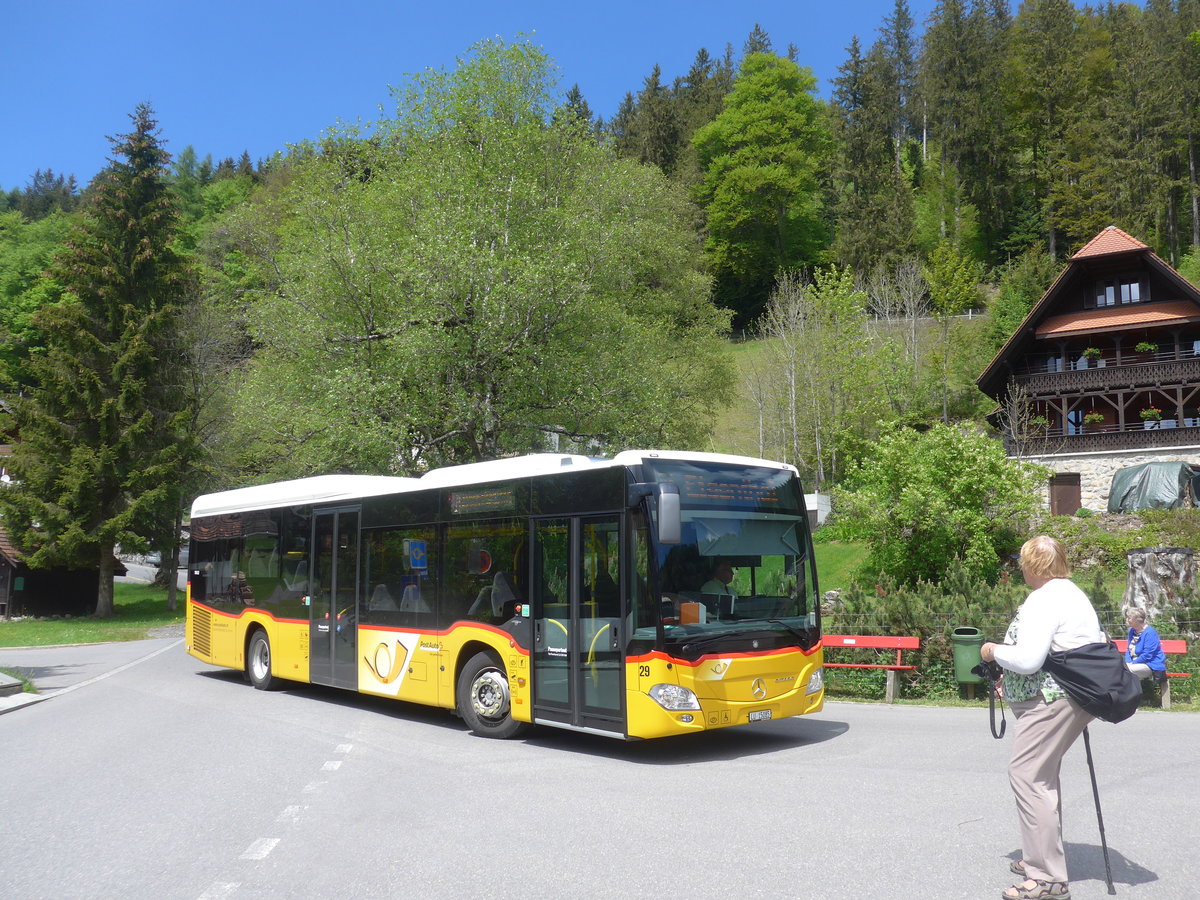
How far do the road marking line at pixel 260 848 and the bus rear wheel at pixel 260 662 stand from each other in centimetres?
944

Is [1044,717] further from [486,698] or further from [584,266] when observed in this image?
[584,266]

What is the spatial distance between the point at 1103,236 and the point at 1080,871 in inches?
1733

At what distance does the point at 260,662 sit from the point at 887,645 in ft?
32.1

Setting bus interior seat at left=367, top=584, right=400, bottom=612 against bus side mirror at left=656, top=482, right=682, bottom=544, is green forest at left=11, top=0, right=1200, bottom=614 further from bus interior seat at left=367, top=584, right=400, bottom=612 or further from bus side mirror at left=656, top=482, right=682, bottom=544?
bus side mirror at left=656, top=482, right=682, bottom=544

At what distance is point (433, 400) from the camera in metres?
23.5

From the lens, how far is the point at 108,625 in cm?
3625

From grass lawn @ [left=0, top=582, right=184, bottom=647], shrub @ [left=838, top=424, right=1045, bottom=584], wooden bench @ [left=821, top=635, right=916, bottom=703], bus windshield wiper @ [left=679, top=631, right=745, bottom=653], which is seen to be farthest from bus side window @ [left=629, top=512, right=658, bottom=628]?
grass lawn @ [left=0, top=582, right=184, bottom=647]

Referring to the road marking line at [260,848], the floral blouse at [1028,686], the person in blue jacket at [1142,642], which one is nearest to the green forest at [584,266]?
the person in blue jacket at [1142,642]

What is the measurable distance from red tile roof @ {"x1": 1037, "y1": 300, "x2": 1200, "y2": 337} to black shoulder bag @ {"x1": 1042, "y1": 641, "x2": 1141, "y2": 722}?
139ft

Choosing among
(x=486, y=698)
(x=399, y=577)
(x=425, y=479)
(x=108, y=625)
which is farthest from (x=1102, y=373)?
(x=108, y=625)

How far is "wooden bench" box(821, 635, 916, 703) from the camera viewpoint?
13.8m

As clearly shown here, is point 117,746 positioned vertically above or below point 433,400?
below

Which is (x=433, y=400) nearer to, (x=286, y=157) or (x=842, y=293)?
(x=286, y=157)

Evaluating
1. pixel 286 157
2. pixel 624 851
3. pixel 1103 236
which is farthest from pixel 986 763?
pixel 1103 236
